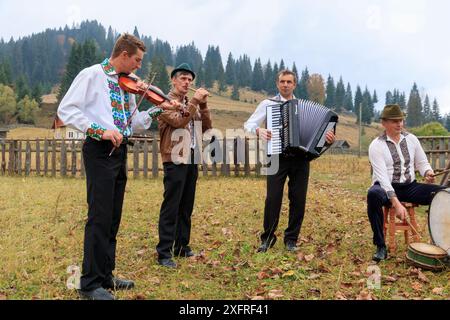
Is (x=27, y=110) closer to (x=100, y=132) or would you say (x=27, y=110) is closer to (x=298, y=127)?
(x=298, y=127)

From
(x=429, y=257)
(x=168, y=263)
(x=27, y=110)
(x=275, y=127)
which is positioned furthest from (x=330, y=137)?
(x=27, y=110)

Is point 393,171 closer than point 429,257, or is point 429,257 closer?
point 429,257

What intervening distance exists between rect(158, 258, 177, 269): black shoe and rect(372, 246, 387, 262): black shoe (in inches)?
100

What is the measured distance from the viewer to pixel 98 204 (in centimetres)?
371

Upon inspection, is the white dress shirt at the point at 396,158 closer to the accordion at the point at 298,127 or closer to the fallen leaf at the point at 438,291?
the accordion at the point at 298,127

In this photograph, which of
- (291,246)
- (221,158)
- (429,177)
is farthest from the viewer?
(221,158)

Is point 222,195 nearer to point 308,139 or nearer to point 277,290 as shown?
point 308,139

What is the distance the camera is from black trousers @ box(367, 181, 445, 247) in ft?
17.6

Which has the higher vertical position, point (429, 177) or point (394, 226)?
point (429, 177)

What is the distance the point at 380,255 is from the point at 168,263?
106 inches

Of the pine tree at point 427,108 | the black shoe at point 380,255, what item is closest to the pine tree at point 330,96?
the pine tree at point 427,108

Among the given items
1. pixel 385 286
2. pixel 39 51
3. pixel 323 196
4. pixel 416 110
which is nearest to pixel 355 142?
pixel 416 110

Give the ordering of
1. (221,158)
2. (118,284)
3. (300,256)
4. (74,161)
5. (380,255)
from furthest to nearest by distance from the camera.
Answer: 1. (74,161)
2. (221,158)
3. (300,256)
4. (380,255)
5. (118,284)
